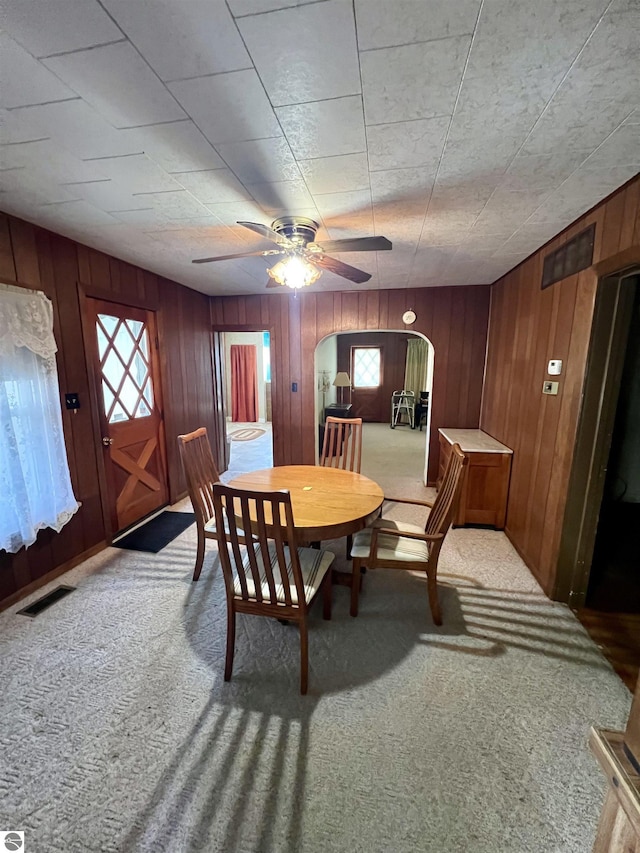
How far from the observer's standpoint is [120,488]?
127 inches

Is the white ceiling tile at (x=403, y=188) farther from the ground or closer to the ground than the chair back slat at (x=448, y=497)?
farther from the ground

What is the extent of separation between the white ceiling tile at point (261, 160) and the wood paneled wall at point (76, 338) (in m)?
1.63

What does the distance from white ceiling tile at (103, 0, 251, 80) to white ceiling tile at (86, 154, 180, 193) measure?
60 cm

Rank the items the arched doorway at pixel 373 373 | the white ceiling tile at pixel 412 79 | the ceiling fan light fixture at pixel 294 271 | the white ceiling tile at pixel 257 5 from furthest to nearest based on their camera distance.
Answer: the arched doorway at pixel 373 373, the ceiling fan light fixture at pixel 294 271, the white ceiling tile at pixel 412 79, the white ceiling tile at pixel 257 5

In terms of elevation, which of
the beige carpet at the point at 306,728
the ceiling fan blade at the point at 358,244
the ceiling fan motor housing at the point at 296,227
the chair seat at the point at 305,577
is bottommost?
the beige carpet at the point at 306,728

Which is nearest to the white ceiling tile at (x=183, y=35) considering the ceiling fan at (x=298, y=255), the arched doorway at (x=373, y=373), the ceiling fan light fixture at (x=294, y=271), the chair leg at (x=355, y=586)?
the ceiling fan at (x=298, y=255)

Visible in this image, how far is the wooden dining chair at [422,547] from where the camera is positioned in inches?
77.6

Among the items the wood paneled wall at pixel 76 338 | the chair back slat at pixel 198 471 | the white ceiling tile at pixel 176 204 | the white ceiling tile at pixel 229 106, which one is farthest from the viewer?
the chair back slat at pixel 198 471

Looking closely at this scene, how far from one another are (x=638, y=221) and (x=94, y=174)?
8.81 ft

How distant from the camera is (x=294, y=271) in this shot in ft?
7.14

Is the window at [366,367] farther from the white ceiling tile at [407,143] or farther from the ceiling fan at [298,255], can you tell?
the white ceiling tile at [407,143]

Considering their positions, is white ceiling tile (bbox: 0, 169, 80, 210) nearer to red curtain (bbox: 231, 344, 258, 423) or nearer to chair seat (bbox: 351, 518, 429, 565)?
chair seat (bbox: 351, 518, 429, 565)

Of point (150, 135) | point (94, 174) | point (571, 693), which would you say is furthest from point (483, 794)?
point (94, 174)

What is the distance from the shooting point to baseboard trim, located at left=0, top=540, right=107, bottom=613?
2232mm
